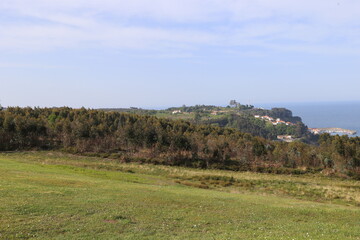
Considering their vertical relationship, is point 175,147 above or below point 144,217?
below

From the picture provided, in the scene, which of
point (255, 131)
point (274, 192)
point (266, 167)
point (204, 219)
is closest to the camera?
point (204, 219)

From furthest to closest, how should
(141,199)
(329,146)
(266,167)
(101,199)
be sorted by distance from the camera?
1. (329,146)
2. (266,167)
3. (141,199)
4. (101,199)

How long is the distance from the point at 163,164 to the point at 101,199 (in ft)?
167

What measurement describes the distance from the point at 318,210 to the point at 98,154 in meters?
60.9

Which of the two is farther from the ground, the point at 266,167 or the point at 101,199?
the point at 101,199

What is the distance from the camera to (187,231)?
16125 millimetres

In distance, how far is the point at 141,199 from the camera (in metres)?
24.1

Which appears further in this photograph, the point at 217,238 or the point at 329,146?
the point at 329,146

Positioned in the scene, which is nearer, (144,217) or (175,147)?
(144,217)

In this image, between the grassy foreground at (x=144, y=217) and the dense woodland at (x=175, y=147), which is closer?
the grassy foreground at (x=144, y=217)

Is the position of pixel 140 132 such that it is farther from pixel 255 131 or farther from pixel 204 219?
pixel 255 131

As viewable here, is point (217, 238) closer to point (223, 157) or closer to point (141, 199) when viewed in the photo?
point (141, 199)

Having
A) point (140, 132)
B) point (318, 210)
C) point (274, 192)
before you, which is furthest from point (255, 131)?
point (318, 210)

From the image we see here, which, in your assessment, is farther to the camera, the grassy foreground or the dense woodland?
the dense woodland
